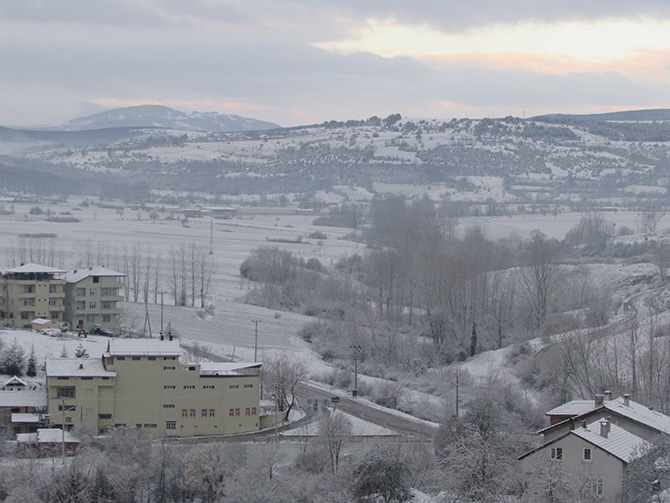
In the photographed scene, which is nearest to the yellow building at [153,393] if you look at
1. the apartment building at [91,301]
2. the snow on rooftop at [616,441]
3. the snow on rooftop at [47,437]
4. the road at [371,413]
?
the snow on rooftop at [47,437]

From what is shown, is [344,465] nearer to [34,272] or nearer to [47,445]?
[47,445]

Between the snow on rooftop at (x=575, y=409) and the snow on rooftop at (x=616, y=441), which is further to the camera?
the snow on rooftop at (x=575, y=409)

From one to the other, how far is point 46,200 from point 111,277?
9541cm

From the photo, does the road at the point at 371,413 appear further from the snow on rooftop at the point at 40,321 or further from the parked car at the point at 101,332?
the snow on rooftop at the point at 40,321

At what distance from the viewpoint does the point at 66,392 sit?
32.7 meters

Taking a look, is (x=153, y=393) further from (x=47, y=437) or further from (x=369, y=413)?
(x=369, y=413)

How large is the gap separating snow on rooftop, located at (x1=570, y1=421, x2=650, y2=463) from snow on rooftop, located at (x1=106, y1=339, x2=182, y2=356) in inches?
555

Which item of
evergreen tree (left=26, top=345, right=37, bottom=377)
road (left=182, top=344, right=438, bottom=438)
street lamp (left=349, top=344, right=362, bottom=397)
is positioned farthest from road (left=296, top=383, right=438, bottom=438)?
evergreen tree (left=26, top=345, right=37, bottom=377)

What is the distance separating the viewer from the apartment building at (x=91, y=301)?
4528 centimetres

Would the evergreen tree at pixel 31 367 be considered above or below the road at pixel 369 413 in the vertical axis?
above

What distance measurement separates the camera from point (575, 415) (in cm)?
2809

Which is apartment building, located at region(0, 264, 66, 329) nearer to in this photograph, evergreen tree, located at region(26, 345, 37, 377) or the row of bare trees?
evergreen tree, located at region(26, 345, 37, 377)

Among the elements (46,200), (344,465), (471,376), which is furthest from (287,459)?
(46,200)

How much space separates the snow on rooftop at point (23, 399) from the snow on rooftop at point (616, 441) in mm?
16636
